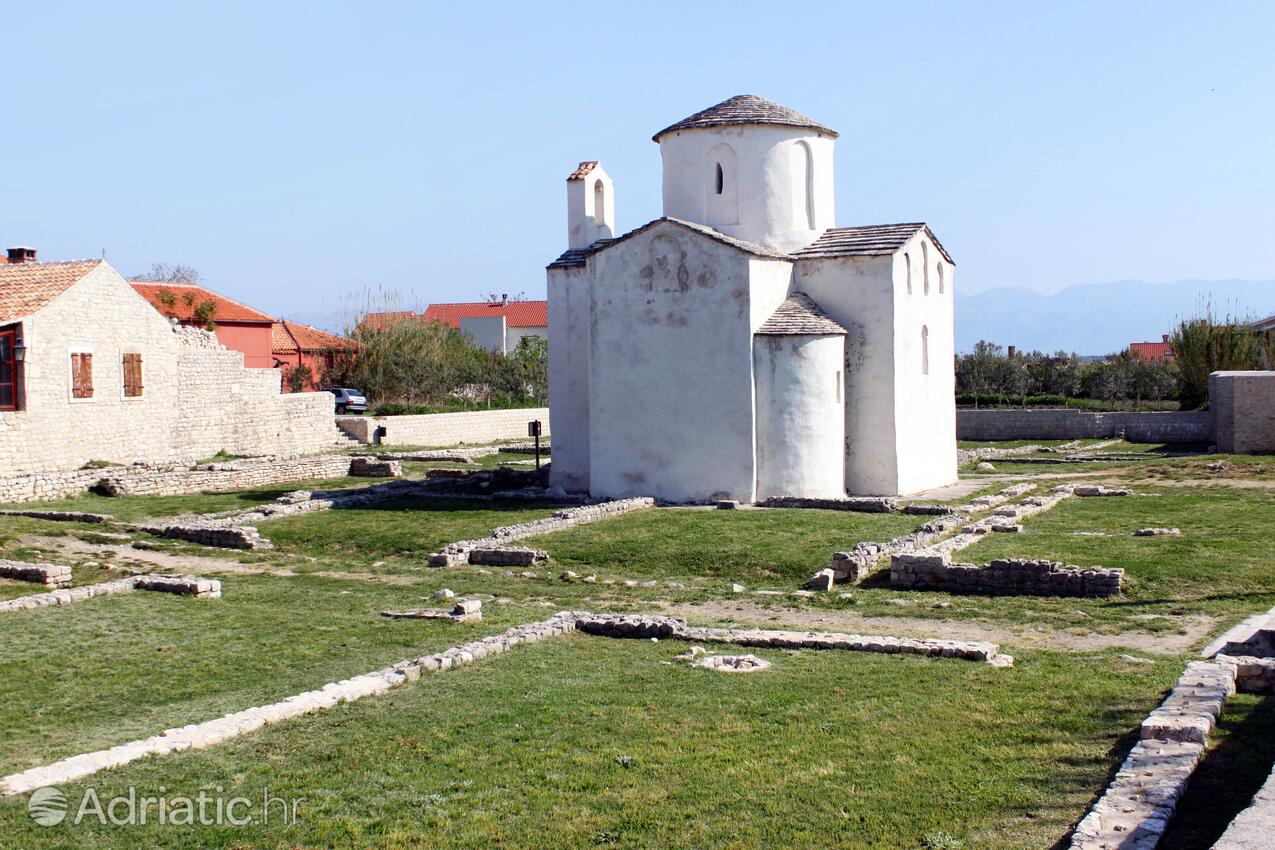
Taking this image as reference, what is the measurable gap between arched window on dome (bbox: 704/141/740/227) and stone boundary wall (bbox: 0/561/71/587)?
50.1 feet

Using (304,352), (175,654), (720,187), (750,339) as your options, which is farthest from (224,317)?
(175,654)

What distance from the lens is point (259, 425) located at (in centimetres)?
3572

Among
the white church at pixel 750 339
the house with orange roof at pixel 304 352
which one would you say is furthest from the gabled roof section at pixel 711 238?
the house with orange roof at pixel 304 352

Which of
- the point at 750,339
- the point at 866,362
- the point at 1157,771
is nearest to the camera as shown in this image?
the point at 1157,771

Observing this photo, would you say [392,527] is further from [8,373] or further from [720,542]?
[8,373]

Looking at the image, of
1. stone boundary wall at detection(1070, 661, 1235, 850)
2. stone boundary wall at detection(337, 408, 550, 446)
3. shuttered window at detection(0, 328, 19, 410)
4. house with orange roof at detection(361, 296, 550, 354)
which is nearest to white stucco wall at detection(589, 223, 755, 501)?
shuttered window at detection(0, 328, 19, 410)

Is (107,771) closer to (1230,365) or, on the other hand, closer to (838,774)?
(838,774)

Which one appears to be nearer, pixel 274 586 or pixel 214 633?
pixel 214 633

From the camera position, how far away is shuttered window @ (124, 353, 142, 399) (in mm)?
→ 29984

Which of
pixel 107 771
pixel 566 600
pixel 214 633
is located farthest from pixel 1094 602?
pixel 107 771

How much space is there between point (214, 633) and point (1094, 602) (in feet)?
32.6

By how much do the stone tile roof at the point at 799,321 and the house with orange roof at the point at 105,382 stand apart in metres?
15.4

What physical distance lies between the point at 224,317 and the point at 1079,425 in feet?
103

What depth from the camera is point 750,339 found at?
23953 millimetres
